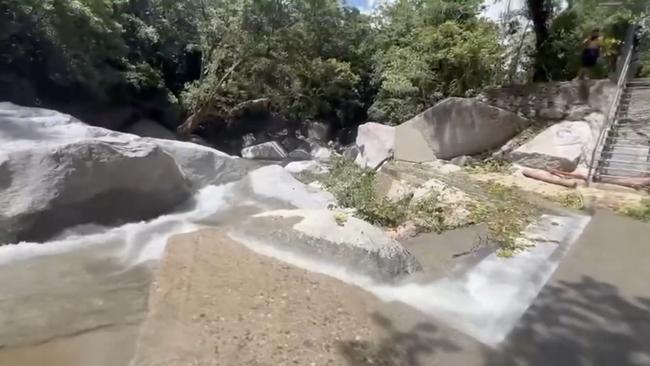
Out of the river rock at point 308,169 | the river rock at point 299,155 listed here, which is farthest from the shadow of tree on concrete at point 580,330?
the river rock at point 299,155

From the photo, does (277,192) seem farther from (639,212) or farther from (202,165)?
(639,212)

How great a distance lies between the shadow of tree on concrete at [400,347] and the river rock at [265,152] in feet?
44.0

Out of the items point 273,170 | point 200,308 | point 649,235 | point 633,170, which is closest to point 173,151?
point 273,170

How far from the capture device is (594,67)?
10781 millimetres

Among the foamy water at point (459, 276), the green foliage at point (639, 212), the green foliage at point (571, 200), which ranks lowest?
the green foliage at point (571, 200)

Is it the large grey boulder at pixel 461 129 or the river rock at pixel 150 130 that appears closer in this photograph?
the large grey boulder at pixel 461 129

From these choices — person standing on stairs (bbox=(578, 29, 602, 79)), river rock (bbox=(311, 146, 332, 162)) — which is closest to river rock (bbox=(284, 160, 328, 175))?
river rock (bbox=(311, 146, 332, 162))

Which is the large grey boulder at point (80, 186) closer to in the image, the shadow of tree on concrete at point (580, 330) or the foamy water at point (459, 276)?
the foamy water at point (459, 276)

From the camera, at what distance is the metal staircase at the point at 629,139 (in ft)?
25.4

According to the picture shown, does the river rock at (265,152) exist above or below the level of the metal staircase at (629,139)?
below

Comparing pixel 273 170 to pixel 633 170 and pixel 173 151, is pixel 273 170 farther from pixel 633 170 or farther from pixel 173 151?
pixel 633 170

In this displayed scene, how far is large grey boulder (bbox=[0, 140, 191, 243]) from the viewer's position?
5340mm

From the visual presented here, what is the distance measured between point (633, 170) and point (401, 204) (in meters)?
4.13

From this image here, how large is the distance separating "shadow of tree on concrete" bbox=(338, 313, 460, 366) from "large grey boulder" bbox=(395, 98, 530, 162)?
752 centimetres
